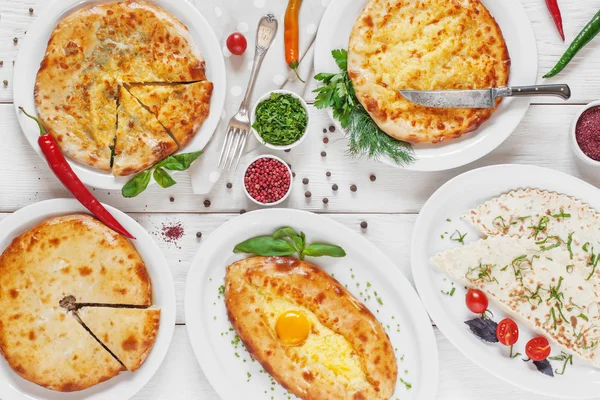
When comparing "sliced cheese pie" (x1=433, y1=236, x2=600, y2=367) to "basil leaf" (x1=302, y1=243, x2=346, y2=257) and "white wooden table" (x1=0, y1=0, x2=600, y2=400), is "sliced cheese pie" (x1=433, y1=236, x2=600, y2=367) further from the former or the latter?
"basil leaf" (x1=302, y1=243, x2=346, y2=257)

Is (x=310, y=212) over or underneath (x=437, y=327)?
over

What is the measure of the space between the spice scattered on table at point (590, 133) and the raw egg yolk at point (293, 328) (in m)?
2.95

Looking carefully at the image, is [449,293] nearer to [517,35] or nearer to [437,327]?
[437,327]

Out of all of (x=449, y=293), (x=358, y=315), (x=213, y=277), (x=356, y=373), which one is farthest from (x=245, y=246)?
(x=449, y=293)

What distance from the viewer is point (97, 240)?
5.14m

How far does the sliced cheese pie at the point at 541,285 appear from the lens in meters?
5.28

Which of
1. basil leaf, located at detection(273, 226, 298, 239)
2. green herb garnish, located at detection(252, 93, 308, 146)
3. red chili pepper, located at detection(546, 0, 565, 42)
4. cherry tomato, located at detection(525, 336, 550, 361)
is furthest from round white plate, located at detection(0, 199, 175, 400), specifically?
red chili pepper, located at detection(546, 0, 565, 42)

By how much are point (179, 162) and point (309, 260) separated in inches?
58.5

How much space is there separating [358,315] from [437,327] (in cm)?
83

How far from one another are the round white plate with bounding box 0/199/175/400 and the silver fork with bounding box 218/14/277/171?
3.34ft

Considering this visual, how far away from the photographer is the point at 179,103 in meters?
5.14

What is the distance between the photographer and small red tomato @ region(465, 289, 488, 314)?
208 inches

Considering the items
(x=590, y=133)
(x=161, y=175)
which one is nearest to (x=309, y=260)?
(x=161, y=175)

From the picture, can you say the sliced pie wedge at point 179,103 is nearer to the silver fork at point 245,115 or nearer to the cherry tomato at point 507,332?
the silver fork at point 245,115
